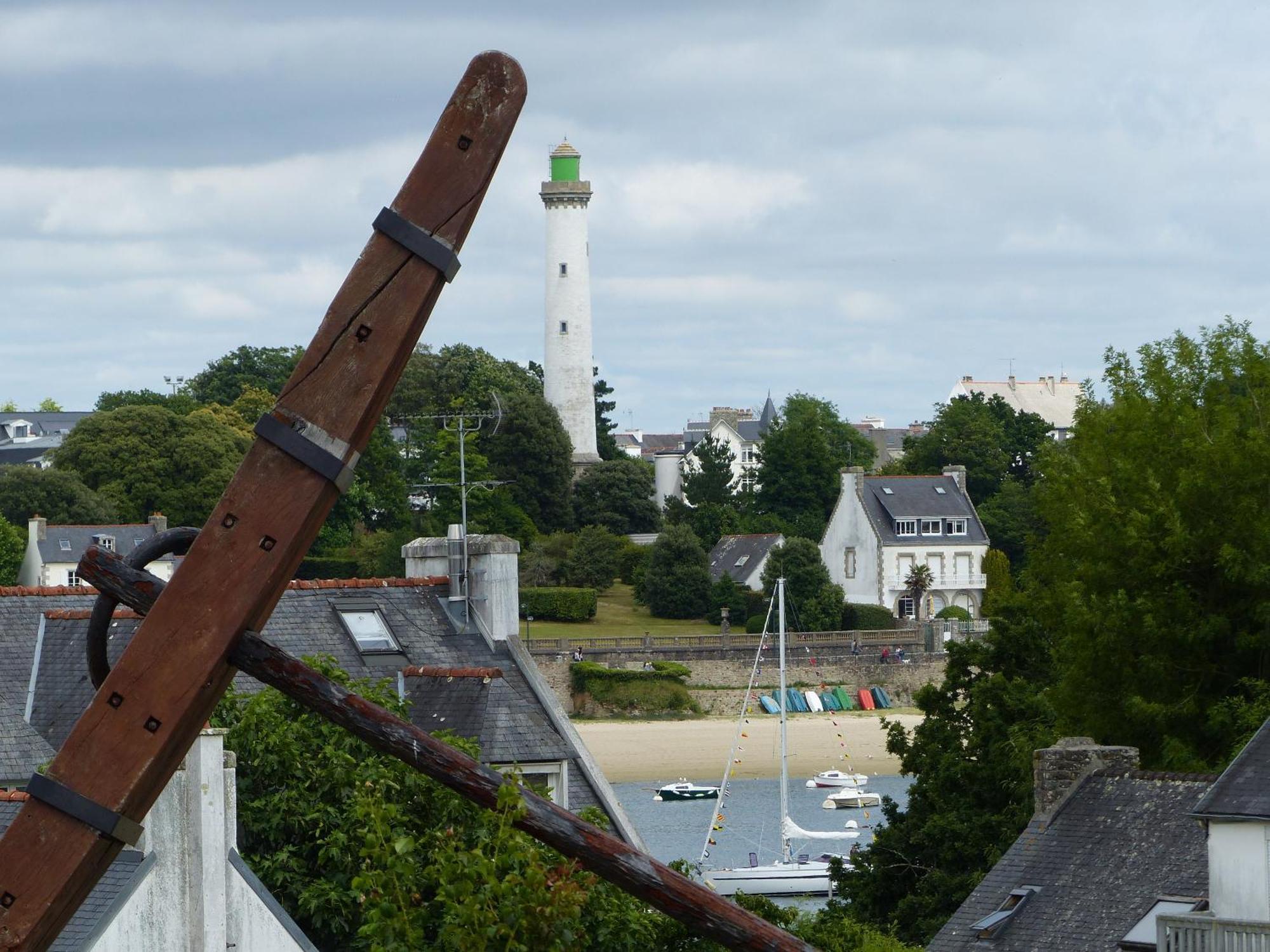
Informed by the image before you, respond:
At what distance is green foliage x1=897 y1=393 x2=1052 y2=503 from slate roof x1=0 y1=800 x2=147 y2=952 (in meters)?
104

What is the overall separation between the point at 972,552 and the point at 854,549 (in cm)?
654

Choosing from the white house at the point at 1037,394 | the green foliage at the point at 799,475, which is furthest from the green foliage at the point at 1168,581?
the white house at the point at 1037,394

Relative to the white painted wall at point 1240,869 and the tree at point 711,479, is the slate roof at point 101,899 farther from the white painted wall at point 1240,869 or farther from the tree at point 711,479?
the tree at point 711,479

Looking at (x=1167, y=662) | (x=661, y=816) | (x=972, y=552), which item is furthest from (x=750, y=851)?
(x=972, y=552)

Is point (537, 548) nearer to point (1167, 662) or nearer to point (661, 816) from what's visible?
point (661, 816)

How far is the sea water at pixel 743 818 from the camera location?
58750 millimetres

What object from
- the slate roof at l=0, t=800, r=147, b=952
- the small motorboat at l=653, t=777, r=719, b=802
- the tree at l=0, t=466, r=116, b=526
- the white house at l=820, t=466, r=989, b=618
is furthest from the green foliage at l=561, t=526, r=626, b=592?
the slate roof at l=0, t=800, r=147, b=952

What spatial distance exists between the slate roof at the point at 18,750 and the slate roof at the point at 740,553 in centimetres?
8494

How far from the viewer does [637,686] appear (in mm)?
92000

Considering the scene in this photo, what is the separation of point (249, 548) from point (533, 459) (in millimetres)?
103022

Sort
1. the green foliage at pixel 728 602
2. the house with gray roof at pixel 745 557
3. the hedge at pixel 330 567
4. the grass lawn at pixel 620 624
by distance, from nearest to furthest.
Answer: the hedge at pixel 330 567 → the grass lawn at pixel 620 624 → the green foliage at pixel 728 602 → the house with gray roof at pixel 745 557

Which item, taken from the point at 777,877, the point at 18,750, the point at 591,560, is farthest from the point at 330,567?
the point at 18,750

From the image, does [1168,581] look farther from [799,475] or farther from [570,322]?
[570,322]

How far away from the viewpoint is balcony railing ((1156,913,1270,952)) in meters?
19.4
